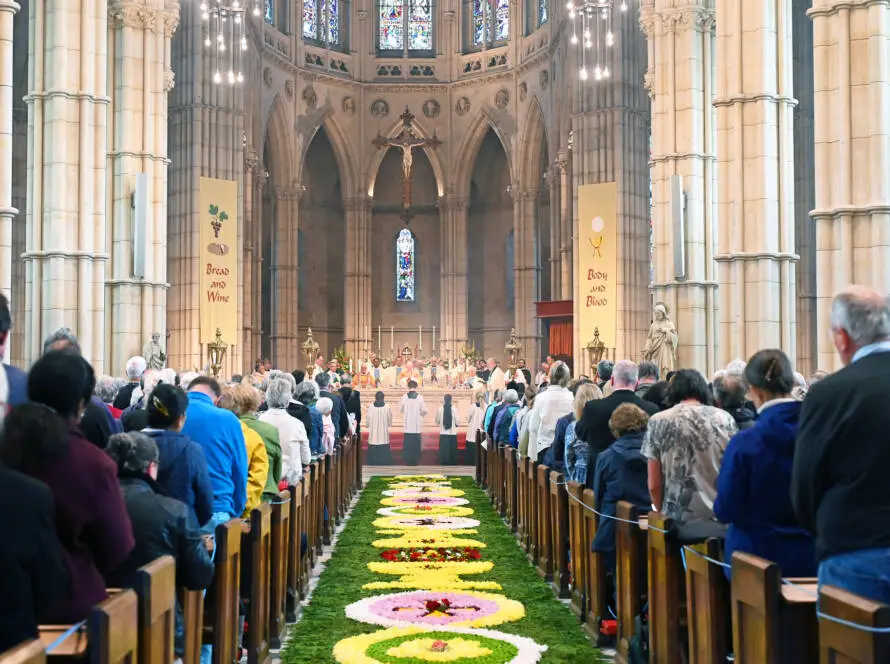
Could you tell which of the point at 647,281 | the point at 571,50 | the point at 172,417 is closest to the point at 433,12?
the point at 571,50

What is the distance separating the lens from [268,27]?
35.4 m

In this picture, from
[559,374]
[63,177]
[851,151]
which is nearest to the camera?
[559,374]

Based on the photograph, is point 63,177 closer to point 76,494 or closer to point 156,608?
point 156,608

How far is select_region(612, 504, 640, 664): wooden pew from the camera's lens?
6156 mm

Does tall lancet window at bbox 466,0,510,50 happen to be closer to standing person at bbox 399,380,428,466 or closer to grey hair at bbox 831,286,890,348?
standing person at bbox 399,380,428,466

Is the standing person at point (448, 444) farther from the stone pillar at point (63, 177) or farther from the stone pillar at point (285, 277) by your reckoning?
the stone pillar at point (285, 277)

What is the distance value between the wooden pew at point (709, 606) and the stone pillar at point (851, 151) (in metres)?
7.24

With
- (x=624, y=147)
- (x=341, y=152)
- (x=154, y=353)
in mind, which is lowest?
(x=154, y=353)

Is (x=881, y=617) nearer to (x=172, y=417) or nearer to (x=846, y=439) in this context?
(x=846, y=439)

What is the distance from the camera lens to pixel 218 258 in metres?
23.6

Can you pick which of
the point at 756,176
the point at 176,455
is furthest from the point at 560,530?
the point at 756,176

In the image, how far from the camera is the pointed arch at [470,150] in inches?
1535

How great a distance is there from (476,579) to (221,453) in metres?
3.80

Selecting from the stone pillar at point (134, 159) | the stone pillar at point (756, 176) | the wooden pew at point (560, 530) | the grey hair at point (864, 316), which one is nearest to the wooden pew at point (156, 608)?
the grey hair at point (864, 316)
